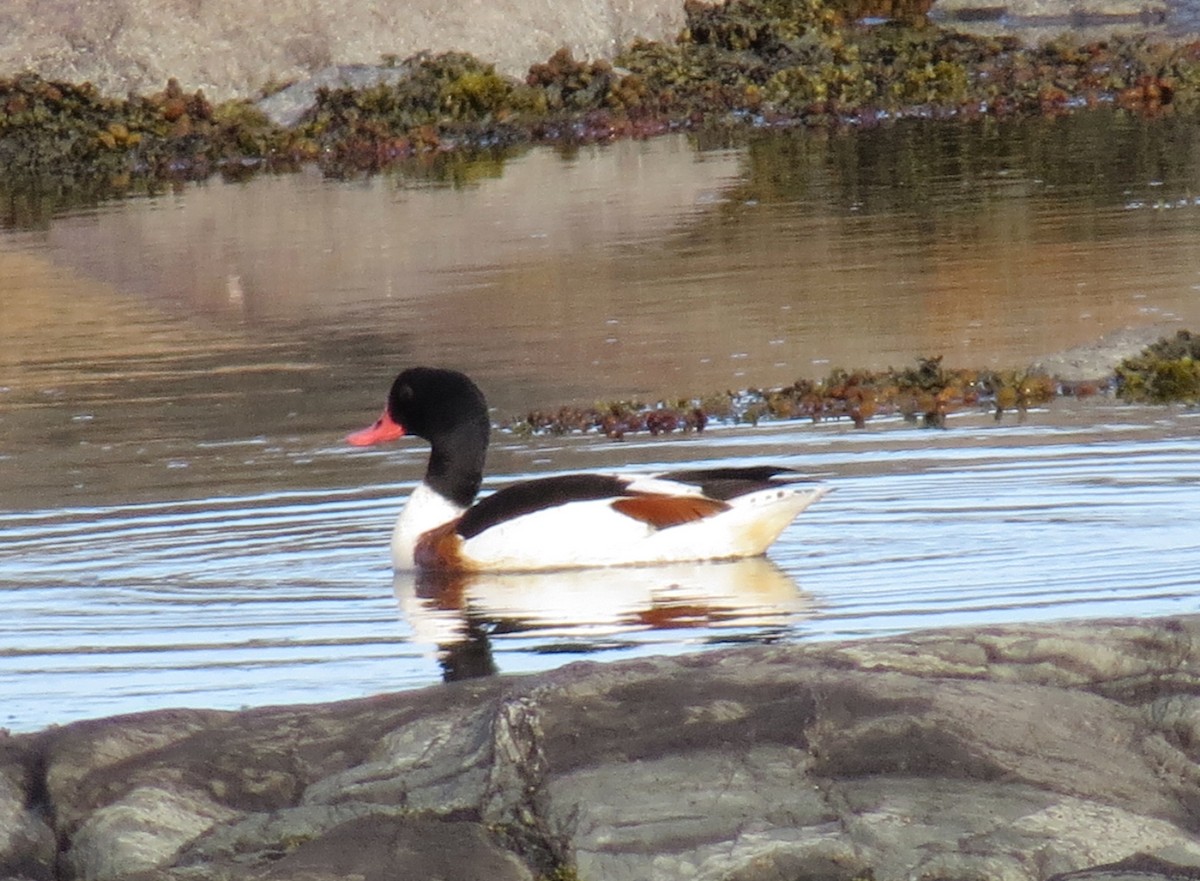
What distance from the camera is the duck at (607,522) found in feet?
26.3

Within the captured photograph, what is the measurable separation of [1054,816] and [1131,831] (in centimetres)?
15

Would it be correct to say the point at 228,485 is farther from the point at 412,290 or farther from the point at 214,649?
the point at 412,290

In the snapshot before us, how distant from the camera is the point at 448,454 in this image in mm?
8633

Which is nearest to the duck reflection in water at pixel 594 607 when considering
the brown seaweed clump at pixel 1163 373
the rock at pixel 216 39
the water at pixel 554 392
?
the water at pixel 554 392

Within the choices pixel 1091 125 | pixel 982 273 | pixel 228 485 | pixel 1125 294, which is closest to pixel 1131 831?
pixel 228 485

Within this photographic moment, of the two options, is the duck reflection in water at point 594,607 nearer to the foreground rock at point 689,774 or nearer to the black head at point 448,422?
the black head at point 448,422

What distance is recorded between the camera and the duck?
8.03 meters

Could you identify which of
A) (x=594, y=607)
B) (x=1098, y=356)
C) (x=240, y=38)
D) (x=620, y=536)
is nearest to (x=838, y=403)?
(x=1098, y=356)

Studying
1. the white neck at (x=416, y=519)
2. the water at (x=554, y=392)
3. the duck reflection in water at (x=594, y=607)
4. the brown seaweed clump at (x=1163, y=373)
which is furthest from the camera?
the brown seaweed clump at (x=1163, y=373)

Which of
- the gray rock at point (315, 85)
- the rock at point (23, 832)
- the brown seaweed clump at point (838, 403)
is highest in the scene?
the gray rock at point (315, 85)

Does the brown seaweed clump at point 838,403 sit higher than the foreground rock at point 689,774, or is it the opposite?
the foreground rock at point 689,774

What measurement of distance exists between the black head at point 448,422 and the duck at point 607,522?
271mm

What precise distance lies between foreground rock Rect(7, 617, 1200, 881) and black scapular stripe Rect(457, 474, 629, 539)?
9.35 feet

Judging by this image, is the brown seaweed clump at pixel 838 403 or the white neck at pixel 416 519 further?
the brown seaweed clump at pixel 838 403
